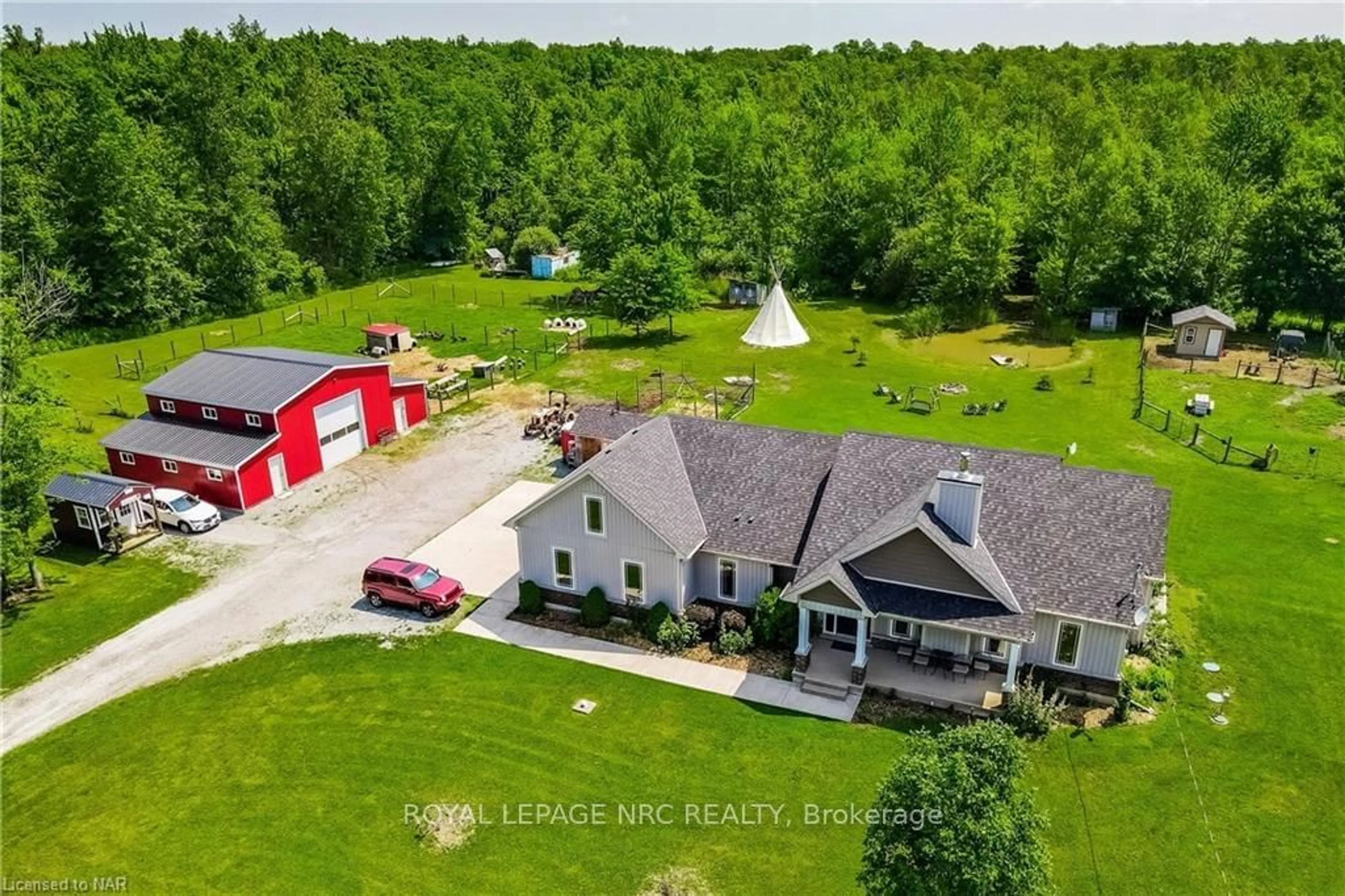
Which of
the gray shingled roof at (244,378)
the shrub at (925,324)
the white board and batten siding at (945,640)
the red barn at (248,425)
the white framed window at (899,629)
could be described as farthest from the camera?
the shrub at (925,324)

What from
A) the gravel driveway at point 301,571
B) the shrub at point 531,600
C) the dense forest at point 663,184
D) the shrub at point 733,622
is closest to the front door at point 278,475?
the gravel driveway at point 301,571

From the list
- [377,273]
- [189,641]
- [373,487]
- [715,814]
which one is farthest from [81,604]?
[377,273]

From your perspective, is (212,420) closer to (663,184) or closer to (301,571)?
(301,571)

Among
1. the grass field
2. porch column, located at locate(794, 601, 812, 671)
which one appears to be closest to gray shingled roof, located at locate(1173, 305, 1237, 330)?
the grass field

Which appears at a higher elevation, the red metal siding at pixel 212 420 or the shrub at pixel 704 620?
the red metal siding at pixel 212 420

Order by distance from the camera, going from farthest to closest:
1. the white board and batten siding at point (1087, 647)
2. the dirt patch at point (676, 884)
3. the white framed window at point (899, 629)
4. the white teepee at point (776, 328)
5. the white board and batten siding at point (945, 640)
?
the white teepee at point (776, 328)
the white framed window at point (899, 629)
the white board and batten siding at point (945, 640)
the white board and batten siding at point (1087, 647)
the dirt patch at point (676, 884)

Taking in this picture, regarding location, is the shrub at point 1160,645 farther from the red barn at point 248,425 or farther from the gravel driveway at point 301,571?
the red barn at point 248,425

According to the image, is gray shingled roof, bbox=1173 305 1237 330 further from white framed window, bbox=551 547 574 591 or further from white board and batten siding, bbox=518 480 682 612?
white framed window, bbox=551 547 574 591
